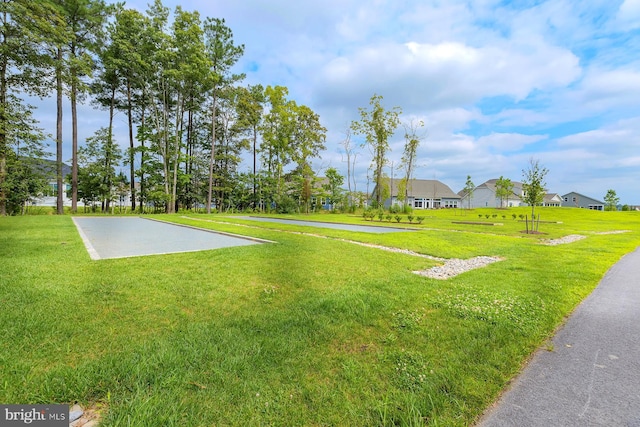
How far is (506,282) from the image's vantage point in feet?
13.4

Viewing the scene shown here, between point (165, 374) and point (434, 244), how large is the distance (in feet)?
22.8

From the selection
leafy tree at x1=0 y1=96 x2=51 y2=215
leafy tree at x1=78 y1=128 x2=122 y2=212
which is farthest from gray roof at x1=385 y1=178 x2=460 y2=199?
leafy tree at x1=0 y1=96 x2=51 y2=215

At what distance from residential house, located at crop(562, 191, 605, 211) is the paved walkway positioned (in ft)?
217

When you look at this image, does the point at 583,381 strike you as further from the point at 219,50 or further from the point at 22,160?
the point at 219,50

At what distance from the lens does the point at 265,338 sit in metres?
2.29

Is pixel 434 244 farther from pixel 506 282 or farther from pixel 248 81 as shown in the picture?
pixel 248 81

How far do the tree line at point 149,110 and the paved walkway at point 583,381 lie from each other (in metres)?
16.5

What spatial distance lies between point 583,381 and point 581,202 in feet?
226

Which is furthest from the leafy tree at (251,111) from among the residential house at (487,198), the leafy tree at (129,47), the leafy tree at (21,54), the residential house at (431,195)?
the residential house at (487,198)

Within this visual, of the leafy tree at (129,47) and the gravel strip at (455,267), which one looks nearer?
the gravel strip at (455,267)

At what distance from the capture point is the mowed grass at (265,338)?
159 centimetres

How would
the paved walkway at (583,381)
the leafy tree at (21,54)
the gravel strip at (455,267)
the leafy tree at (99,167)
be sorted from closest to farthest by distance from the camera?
1. the paved walkway at (583,381)
2. the gravel strip at (455,267)
3. the leafy tree at (21,54)
4. the leafy tree at (99,167)

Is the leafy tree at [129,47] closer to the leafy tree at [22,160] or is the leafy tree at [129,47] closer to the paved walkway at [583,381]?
the leafy tree at [22,160]

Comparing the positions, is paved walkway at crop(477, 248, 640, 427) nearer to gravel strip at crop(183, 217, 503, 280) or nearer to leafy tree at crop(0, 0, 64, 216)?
gravel strip at crop(183, 217, 503, 280)
